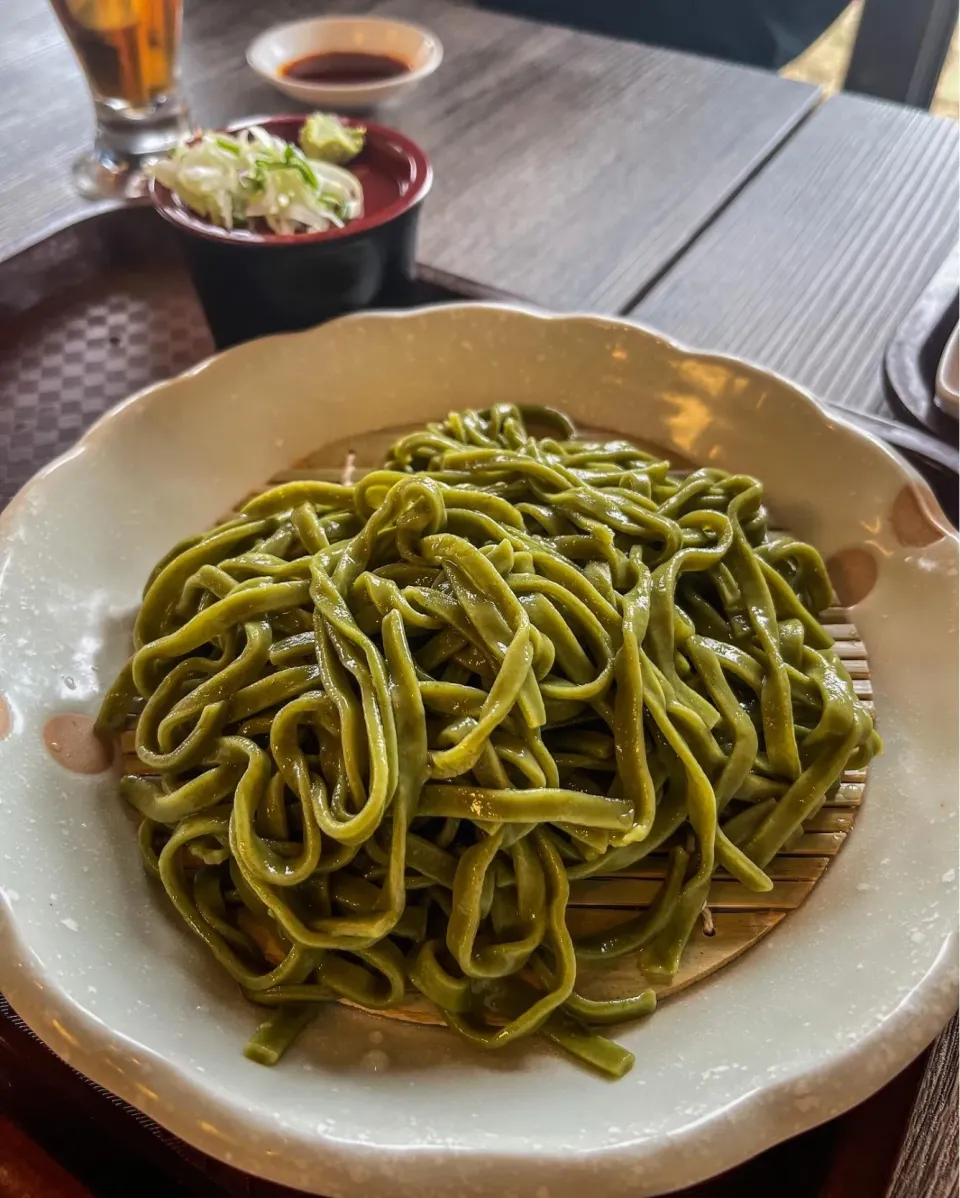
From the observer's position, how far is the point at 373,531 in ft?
5.54

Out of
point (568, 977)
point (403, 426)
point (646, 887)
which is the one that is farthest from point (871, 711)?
point (403, 426)

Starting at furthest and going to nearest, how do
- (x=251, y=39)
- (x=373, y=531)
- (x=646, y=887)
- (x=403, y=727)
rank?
(x=251, y=39), (x=373, y=531), (x=646, y=887), (x=403, y=727)

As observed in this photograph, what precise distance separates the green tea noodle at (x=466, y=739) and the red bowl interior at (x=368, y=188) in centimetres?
73

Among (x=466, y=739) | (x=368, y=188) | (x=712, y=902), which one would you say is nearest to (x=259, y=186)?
(x=368, y=188)

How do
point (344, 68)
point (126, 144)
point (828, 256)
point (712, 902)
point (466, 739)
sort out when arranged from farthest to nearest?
1. point (344, 68)
2. point (126, 144)
3. point (828, 256)
4. point (712, 902)
5. point (466, 739)

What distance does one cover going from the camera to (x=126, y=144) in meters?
2.96

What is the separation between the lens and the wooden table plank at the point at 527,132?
9.10ft

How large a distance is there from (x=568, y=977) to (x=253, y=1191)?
51 centimetres

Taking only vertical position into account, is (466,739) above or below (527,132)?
below

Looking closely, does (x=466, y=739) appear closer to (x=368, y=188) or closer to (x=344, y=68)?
(x=368, y=188)

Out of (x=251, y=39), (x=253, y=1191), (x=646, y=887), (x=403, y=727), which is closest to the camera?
(x=253, y=1191)

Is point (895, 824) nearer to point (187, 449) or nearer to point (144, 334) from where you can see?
point (187, 449)

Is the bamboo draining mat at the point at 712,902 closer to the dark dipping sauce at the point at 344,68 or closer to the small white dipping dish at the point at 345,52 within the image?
the small white dipping dish at the point at 345,52

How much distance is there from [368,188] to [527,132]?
3.66 ft
